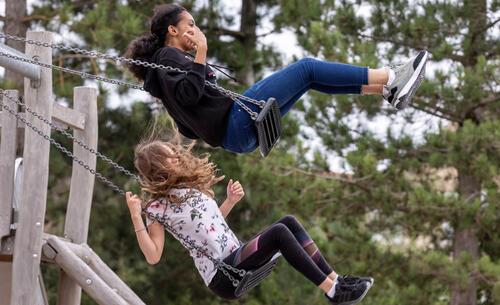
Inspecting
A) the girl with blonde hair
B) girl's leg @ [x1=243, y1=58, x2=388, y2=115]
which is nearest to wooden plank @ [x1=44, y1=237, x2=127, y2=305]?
the girl with blonde hair

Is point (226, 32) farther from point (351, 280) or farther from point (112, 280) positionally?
point (351, 280)

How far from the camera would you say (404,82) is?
557 centimetres

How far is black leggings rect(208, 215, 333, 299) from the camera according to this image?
5594mm

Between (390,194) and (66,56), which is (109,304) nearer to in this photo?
(390,194)

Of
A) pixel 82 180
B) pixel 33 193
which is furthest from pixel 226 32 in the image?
pixel 33 193

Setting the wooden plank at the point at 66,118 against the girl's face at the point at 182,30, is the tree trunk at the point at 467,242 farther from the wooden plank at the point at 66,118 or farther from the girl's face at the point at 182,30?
the girl's face at the point at 182,30

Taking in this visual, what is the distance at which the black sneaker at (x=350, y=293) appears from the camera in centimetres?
549

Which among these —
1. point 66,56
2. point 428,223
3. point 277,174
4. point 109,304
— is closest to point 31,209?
point 109,304

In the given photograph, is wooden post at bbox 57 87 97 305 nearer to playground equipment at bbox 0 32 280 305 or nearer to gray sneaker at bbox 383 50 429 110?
playground equipment at bbox 0 32 280 305

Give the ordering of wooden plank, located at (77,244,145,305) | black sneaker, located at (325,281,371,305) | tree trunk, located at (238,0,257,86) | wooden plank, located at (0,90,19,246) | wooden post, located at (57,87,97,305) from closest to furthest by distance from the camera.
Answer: black sneaker, located at (325,281,371,305) < wooden plank, located at (0,90,19,246) < wooden plank, located at (77,244,145,305) < wooden post, located at (57,87,97,305) < tree trunk, located at (238,0,257,86)

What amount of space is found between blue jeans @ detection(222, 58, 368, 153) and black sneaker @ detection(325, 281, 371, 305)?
0.78 m

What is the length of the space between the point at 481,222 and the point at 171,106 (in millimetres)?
7847

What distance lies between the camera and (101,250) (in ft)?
52.2

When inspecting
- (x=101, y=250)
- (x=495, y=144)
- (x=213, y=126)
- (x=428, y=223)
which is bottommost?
(x=101, y=250)
